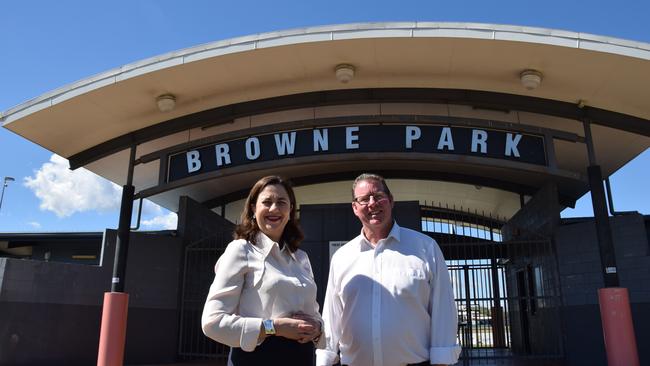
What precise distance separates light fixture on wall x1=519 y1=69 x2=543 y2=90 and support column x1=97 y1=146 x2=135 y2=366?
16.8 ft

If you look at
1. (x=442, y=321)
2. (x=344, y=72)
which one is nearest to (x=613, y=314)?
(x=344, y=72)

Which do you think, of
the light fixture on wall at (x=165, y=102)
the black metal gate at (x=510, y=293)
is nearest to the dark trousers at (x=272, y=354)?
the light fixture on wall at (x=165, y=102)

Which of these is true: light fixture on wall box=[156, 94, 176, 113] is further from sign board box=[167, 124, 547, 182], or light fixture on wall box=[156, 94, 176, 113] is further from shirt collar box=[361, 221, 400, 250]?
shirt collar box=[361, 221, 400, 250]

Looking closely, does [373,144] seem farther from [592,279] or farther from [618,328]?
[592,279]

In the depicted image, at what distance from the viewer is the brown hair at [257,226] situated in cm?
227

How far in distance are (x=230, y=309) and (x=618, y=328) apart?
5.11 m

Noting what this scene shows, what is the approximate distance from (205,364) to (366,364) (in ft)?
23.4

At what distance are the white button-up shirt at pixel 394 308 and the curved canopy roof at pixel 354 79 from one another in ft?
11.8

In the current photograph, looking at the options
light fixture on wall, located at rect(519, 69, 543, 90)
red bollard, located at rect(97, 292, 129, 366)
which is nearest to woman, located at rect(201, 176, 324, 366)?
light fixture on wall, located at rect(519, 69, 543, 90)

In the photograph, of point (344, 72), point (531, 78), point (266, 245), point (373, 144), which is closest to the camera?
point (266, 245)

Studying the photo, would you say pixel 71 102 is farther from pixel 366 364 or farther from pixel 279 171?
pixel 366 364

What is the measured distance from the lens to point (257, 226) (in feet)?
7.52

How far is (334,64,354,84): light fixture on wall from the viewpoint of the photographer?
6.11 metres

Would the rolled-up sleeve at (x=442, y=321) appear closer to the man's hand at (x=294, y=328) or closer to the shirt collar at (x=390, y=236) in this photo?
the shirt collar at (x=390, y=236)
